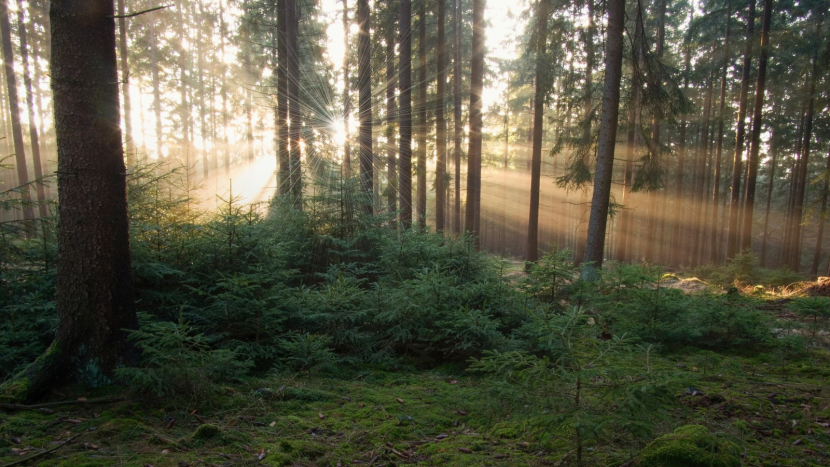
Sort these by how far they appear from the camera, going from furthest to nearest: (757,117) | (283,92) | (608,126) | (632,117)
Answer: (757,117)
(283,92)
(632,117)
(608,126)

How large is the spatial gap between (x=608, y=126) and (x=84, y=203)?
11256mm

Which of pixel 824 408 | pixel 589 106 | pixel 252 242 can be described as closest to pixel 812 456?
pixel 824 408

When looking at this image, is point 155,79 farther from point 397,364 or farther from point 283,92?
point 397,364

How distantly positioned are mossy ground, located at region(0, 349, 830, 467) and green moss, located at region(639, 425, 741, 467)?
16cm

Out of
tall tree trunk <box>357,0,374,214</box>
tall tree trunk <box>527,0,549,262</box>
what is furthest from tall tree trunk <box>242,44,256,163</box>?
tall tree trunk <box>527,0,549,262</box>

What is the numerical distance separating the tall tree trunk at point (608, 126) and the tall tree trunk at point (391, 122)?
688 centimetres

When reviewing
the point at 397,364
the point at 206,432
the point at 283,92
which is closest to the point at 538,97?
the point at 283,92

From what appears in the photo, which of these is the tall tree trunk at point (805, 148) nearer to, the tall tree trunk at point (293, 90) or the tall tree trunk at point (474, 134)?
the tall tree trunk at point (474, 134)

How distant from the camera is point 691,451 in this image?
2.64 meters

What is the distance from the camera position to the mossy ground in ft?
10.4

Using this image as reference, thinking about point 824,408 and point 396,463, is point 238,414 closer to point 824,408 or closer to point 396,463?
point 396,463

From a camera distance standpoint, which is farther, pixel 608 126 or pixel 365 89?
pixel 365 89

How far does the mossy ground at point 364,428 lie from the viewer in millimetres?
3164

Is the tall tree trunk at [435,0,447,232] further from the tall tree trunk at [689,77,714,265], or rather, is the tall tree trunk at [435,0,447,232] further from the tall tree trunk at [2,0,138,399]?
the tall tree trunk at [689,77,714,265]
